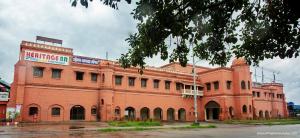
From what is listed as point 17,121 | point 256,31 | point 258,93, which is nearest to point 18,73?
point 17,121

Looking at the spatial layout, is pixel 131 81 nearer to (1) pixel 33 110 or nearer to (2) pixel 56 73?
(2) pixel 56 73

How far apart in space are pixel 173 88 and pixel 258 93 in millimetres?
21096

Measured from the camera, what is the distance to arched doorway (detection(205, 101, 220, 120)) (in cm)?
4697

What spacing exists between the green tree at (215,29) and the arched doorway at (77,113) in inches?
1083

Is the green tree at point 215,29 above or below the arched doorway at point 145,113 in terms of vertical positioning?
above

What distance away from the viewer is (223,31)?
368 inches

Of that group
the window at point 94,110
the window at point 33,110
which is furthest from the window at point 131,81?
the window at point 33,110

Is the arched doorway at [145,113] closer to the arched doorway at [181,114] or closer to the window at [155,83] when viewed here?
the window at [155,83]

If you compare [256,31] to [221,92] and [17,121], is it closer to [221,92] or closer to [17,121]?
[17,121]

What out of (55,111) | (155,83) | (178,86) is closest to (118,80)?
(155,83)

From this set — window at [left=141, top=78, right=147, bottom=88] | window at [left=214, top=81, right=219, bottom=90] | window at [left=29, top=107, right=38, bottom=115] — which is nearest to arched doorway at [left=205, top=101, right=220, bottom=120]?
window at [left=214, top=81, right=219, bottom=90]

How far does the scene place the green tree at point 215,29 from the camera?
25.8ft

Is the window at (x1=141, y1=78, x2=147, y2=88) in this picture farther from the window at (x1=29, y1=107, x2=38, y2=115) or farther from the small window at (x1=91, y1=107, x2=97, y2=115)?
the window at (x1=29, y1=107, x2=38, y2=115)

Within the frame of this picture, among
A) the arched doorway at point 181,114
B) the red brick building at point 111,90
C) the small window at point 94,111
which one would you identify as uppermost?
the red brick building at point 111,90
